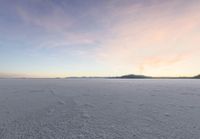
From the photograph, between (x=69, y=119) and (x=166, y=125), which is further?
(x=69, y=119)

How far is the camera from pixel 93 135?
303 cm

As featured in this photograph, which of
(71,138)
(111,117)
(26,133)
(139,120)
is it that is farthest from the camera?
(111,117)

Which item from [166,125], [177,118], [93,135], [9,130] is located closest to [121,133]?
[93,135]

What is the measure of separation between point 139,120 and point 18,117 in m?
3.76

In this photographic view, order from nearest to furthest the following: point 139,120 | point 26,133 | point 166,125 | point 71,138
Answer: point 71,138, point 26,133, point 166,125, point 139,120

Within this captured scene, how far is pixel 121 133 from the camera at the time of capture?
314cm

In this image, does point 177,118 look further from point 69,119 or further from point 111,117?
point 69,119

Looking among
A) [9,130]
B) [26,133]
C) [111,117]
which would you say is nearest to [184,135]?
[111,117]

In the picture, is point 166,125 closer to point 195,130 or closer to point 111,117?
point 195,130

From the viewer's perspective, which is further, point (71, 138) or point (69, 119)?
point (69, 119)

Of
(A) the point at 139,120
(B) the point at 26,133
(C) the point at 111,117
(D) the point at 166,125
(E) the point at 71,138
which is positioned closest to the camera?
(E) the point at 71,138

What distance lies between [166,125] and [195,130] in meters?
0.64

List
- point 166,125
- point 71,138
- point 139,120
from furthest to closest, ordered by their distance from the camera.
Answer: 1. point 139,120
2. point 166,125
3. point 71,138

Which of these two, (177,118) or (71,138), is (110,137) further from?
(177,118)
